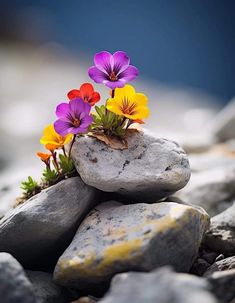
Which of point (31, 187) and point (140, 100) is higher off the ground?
point (140, 100)

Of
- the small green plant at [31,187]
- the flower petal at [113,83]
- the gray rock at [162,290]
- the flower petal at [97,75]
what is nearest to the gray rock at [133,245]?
the gray rock at [162,290]

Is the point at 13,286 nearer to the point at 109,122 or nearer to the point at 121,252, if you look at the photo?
the point at 121,252

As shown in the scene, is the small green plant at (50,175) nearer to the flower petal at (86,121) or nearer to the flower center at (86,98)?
the flower petal at (86,121)

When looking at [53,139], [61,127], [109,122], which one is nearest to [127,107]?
[109,122]

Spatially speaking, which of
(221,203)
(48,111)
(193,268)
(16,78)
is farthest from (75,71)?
(193,268)

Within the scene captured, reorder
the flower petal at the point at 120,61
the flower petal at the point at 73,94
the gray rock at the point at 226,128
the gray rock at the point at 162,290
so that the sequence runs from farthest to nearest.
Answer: the gray rock at the point at 226,128, the flower petal at the point at 73,94, the flower petal at the point at 120,61, the gray rock at the point at 162,290

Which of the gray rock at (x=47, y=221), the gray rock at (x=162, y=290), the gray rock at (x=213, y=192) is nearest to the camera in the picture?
the gray rock at (x=162, y=290)

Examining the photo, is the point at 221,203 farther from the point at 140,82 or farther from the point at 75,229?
the point at 140,82
